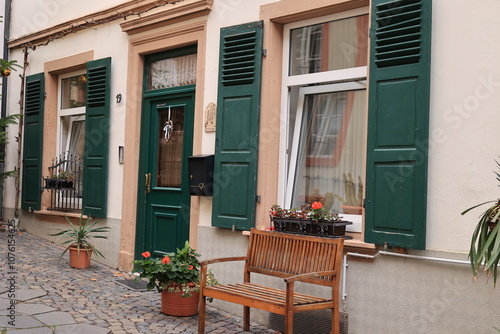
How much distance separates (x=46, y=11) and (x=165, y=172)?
3.93m

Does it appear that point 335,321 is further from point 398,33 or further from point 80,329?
point 398,33

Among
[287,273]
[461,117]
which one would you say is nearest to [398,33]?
[461,117]

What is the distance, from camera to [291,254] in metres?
5.11

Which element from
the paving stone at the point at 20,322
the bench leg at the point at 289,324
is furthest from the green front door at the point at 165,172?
the bench leg at the point at 289,324

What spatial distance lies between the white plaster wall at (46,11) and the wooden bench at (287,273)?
170 inches

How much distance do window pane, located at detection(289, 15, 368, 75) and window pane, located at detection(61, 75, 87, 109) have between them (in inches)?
159

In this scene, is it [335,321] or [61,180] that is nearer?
[335,321]

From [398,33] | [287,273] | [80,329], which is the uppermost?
[398,33]

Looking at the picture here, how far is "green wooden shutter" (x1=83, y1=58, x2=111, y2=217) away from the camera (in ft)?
26.4

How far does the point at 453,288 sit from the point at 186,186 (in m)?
3.47

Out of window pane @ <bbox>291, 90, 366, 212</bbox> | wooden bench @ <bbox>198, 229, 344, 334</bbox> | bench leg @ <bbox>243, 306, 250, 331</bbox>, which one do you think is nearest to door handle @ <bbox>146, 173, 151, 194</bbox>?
window pane @ <bbox>291, 90, 366, 212</bbox>

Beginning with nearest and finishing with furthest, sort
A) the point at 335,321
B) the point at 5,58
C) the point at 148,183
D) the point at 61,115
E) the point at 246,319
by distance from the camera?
the point at 335,321 < the point at 246,319 < the point at 148,183 < the point at 61,115 < the point at 5,58

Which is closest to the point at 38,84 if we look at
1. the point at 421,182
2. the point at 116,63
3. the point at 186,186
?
the point at 116,63

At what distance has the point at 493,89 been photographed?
4363 mm
